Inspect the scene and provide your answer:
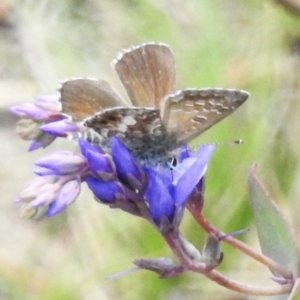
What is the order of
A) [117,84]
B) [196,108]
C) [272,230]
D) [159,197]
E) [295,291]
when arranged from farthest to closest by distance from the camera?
1. [117,84]
2. [272,230]
3. [295,291]
4. [159,197]
5. [196,108]

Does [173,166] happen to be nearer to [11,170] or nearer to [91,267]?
[91,267]

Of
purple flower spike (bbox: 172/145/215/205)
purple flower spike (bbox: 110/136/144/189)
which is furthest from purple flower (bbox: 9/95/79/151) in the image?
purple flower spike (bbox: 172/145/215/205)

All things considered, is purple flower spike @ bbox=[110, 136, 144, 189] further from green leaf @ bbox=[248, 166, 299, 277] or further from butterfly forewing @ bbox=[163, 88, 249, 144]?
green leaf @ bbox=[248, 166, 299, 277]

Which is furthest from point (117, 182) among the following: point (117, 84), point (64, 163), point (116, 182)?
point (117, 84)

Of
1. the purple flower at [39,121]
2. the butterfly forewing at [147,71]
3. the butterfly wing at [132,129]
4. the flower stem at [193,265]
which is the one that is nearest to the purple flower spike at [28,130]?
the purple flower at [39,121]

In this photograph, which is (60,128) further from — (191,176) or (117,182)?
(191,176)

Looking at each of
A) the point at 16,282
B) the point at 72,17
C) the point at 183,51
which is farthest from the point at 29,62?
the point at 16,282
